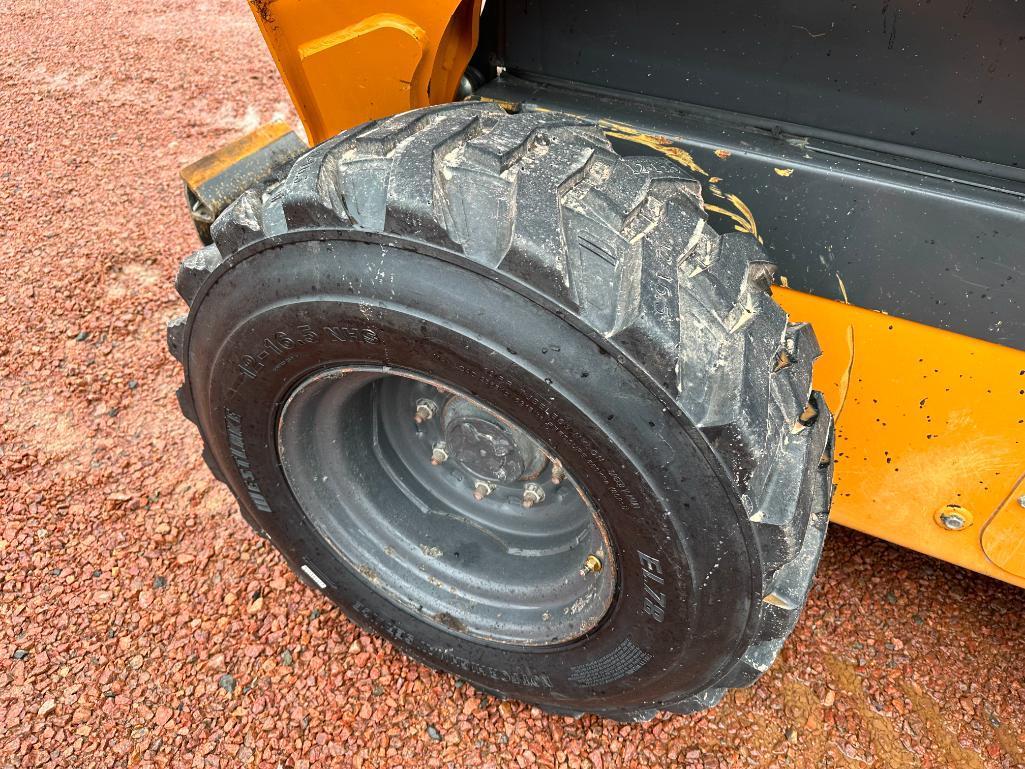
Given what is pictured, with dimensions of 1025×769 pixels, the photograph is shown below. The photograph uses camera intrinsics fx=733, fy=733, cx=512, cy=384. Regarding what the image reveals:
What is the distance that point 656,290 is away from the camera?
1.31 m

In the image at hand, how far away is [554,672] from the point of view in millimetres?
1855

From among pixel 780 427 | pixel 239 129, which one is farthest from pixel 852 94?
pixel 239 129

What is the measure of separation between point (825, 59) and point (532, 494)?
3.91ft

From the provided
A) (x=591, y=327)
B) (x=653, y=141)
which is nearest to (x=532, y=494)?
(x=591, y=327)

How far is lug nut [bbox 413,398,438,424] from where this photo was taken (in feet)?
6.42

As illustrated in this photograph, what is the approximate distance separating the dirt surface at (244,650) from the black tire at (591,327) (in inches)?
28.1

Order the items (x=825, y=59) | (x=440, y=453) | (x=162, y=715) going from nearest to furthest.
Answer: (x=825, y=59), (x=440, y=453), (x=162, y=715)

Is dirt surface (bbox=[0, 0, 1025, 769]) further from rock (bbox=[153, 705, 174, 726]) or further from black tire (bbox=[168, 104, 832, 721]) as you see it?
black tire (bbox=[168, 104, 832, 721])

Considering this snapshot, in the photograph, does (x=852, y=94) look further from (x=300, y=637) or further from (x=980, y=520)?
(x=300, y=637)

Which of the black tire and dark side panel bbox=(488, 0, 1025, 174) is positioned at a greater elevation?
dark side panel bbox=(488, 0, 1025, 174)

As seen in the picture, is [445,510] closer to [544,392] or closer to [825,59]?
[544,392]

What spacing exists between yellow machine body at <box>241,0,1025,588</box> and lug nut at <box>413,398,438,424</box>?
729mm

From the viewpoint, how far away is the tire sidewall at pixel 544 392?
1.31 metres

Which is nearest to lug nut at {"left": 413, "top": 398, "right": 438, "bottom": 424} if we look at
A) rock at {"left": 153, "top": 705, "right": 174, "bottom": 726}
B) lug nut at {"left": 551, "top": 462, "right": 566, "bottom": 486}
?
lug nut at {"left": 551, "top": 462, "right": 566, "bottom": 486}
